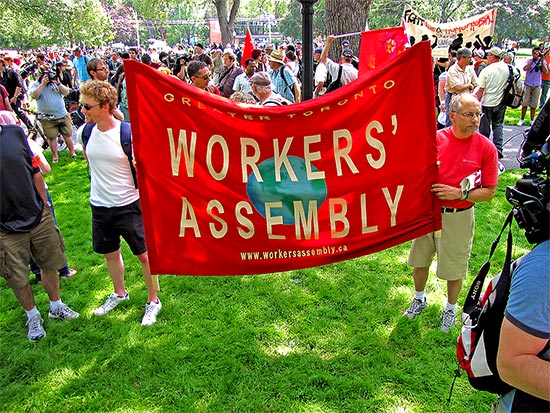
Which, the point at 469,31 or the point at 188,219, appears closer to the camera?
the point at 188,219

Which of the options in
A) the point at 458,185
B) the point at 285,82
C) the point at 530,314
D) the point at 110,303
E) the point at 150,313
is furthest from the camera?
the point at 285,82

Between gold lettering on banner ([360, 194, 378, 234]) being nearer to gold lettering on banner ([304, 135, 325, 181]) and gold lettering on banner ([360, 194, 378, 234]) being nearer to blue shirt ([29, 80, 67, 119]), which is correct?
gold lettering on banner ([304, 135, 325, 181])

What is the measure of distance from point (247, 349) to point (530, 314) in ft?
8.58

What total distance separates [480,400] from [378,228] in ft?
4.56

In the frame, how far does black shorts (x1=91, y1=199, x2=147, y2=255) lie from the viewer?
374 centimetres

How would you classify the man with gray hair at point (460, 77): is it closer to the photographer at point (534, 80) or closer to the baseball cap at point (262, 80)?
the baseball cap at point (262, 80)

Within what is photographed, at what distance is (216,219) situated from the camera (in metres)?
3.15

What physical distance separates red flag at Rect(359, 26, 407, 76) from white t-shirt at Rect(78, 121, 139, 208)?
4214mm

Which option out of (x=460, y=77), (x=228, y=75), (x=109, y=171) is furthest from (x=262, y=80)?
(x=460, y=77)

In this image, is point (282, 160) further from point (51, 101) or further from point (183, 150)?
point (51, 101)

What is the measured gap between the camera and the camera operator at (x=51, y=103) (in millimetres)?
8078

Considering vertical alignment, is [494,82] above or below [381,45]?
below

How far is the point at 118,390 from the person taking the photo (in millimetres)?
3205

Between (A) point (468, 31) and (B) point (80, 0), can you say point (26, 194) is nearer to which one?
(A) point (468, 31)
